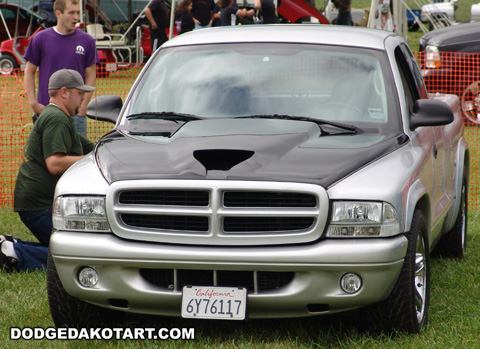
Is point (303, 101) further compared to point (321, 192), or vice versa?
point (303, 101)

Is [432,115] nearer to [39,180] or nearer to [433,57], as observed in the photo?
[39,180]

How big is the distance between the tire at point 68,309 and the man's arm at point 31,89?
335 centimetres

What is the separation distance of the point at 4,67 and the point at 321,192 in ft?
68.3

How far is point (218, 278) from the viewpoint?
4070 mm

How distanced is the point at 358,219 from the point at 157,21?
1893 centimetres

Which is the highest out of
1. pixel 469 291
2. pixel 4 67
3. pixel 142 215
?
pixel 142 215

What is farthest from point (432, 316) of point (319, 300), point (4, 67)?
point (4, 67)

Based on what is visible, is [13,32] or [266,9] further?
[13,32]

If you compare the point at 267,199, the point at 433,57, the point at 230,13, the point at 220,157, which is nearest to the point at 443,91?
the point at 433,57

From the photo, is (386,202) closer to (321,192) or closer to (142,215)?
(321,192)

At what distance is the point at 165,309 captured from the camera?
4.17 m

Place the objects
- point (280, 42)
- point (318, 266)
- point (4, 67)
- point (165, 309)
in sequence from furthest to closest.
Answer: point (4, 67)
point (280, 42)
point (165, 309)
point (318, 266)

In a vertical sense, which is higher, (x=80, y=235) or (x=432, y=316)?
(x=80, y=235)

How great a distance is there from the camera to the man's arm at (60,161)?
5764mm
